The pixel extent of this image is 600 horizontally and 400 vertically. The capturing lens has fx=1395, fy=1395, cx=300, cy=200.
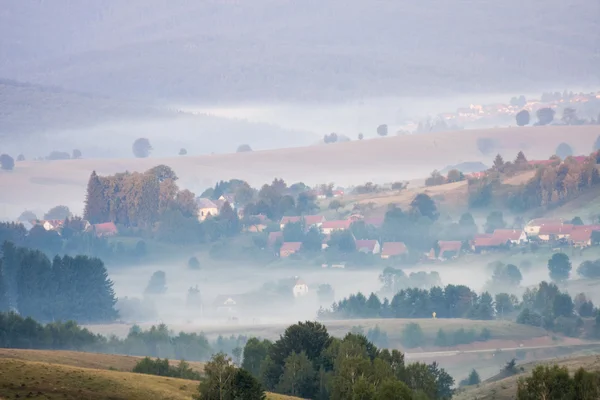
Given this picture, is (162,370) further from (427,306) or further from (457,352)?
(427,306)

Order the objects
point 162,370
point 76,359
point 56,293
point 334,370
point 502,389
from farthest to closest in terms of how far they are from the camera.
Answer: point 56,293 → point 162,370 → point 76,359 → point 334,370 → point 502,389

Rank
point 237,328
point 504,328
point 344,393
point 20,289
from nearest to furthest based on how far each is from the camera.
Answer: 1. point 344,393
2. point 504,328
3. point 237,328
4. point 20,289

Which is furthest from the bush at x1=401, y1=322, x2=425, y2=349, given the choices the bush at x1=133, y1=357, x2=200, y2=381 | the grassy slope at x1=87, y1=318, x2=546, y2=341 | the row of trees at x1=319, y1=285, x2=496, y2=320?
the bush at x1=133, y1=357, x2=200, y2=381

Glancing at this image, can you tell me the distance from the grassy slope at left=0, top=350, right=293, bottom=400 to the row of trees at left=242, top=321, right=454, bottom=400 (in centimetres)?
473

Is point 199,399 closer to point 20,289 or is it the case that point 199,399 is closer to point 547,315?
point 547,315

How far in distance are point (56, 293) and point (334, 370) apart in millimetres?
114967

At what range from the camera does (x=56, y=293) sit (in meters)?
193

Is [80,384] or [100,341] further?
[100,341]

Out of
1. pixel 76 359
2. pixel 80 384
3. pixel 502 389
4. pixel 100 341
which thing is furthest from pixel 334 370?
pixel 100 341

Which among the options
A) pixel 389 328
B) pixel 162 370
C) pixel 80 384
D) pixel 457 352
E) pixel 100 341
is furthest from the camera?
pixel 389 328

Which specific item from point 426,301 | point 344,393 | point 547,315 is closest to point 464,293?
point 426,301

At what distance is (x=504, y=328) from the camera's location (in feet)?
499

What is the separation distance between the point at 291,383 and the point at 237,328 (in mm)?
89739

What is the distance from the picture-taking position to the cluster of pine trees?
618 feet
